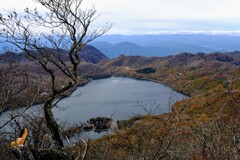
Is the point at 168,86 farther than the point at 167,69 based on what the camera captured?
No

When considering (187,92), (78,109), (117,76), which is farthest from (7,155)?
(117,76)

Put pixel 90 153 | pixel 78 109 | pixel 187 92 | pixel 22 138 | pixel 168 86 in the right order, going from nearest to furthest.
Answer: pixel 22 138 → pixel 90 153 → pixel 78 109 → pixel 187 92 → pixel 168 86

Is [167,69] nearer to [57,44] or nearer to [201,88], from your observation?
[201,88]

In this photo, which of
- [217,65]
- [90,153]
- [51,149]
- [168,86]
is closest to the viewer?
[51,149]

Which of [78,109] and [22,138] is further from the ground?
[22,138]

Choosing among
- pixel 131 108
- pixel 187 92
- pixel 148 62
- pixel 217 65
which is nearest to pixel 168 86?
pixel 187 92

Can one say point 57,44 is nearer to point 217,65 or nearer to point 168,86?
point 168,86

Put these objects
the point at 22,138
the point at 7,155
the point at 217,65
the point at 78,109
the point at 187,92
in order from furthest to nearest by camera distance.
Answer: the point at 217,65 < the point at 187,92 < the point at 78,109 < the point at 7,155 < the point at 22,138

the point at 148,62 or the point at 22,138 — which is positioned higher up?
the point at 22,138

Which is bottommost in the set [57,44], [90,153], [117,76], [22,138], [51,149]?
[117,76]
